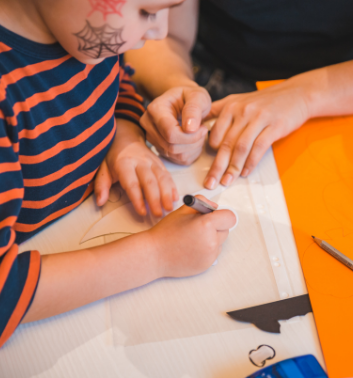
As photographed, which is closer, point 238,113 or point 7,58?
point 7,58

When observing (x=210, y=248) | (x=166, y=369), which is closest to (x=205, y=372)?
(x=166, y=369)

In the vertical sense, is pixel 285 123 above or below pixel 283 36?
below

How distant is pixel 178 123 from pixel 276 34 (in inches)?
13.5

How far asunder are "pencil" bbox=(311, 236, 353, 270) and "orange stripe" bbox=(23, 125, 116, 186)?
360mm

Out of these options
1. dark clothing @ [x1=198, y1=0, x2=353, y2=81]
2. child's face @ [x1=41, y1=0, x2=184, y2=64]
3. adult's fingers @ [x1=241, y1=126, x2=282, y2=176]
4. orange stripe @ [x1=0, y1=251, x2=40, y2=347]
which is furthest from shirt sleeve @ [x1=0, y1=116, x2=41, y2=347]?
dark clothing @ [x1=198, y1=0, x2=353, y2=81]

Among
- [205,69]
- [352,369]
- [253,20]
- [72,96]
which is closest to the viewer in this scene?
[352,369]

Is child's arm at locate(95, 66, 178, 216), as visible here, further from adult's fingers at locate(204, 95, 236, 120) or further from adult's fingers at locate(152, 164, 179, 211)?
adult's fingers at locate(204, 95, 236, 120)

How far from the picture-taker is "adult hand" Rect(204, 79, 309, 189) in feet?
1.91

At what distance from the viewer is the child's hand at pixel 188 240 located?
47 centimetres

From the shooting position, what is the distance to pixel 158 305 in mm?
448

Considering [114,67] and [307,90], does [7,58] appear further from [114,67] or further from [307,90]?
[307,90]

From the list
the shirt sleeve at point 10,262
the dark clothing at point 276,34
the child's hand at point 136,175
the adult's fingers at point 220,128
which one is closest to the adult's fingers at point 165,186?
the child's hand at point 136,175

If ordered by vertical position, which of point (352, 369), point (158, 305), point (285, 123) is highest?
point (285, 123)

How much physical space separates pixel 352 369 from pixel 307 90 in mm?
460
